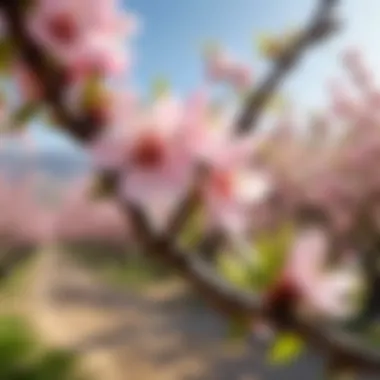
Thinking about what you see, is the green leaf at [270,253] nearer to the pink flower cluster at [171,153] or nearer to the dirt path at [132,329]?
the pink flower cluster at [171,153]

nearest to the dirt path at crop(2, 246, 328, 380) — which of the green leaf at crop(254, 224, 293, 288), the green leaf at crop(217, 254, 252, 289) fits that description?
the green leaf at crop(217, 254, 252, 289)

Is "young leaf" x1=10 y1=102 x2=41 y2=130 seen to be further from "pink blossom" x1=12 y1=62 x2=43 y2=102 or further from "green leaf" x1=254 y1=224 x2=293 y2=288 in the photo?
"green leaf" x1=254 y1=224 x2=293 y2=288

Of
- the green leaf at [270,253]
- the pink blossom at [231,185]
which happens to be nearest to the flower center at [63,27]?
the pink blossom at [231,185]

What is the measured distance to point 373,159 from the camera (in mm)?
2100

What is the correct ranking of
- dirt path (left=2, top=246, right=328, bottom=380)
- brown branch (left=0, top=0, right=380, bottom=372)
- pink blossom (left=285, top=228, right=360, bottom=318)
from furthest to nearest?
dirt path (left=2, top=246, right=328, bottom=380), pink blossom (left=285, top=228, right=360, bottom=318), brown branch (left=0, top=0, right=380, bottom=372)

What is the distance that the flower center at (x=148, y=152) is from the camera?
412 millimetres

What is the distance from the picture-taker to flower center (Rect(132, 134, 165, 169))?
41cm

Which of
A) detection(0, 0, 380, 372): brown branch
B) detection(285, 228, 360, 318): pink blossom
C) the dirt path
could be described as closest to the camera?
detection(0, 0, 380, 372): brown branch

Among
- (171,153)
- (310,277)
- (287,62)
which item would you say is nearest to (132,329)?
(287,62)

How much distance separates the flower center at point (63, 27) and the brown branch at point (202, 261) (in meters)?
0.01

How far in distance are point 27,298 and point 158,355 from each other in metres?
0.43

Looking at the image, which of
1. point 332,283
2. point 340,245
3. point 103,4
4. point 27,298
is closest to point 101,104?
point 103,4

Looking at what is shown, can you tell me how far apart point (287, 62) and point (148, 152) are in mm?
297

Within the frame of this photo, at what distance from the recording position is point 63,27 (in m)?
0.40
